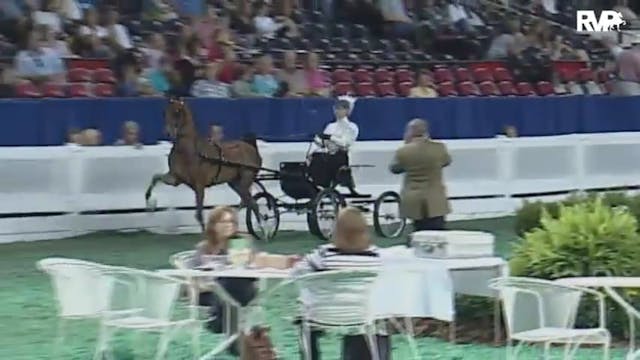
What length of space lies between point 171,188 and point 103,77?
1936mm

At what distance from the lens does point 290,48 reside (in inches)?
952

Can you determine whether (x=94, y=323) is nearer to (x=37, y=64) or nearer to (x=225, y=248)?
(x=225, y=248)

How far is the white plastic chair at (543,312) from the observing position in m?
8.95

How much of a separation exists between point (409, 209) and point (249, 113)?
19.6 feet

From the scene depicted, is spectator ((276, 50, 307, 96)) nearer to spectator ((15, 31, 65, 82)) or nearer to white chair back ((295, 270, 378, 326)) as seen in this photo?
spectator ((15, 31, 65, 82))

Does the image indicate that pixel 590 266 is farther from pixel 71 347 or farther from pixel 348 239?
pixel 71 347

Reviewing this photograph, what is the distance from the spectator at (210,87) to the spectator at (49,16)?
2.15m

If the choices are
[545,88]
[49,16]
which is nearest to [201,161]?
[49,16]

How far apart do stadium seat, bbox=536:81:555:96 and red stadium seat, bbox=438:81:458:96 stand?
188 centimetres

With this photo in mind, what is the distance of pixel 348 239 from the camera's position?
29.5 ft

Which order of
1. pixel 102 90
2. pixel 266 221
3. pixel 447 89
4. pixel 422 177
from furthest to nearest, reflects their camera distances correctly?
pixel 447 89 < pixel 102 90 < pixel 266 221 < pixel 422 177

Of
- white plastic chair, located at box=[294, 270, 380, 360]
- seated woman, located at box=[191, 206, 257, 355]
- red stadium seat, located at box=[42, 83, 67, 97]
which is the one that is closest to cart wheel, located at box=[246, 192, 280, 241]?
red stadium seat, located at box=[42, 83, 67, 97]

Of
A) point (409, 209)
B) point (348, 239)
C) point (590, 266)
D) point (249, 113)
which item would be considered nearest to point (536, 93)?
point (249, 113)

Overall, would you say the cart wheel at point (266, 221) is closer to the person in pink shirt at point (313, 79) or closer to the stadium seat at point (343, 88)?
the person in pink shirt at point (313, 79)
